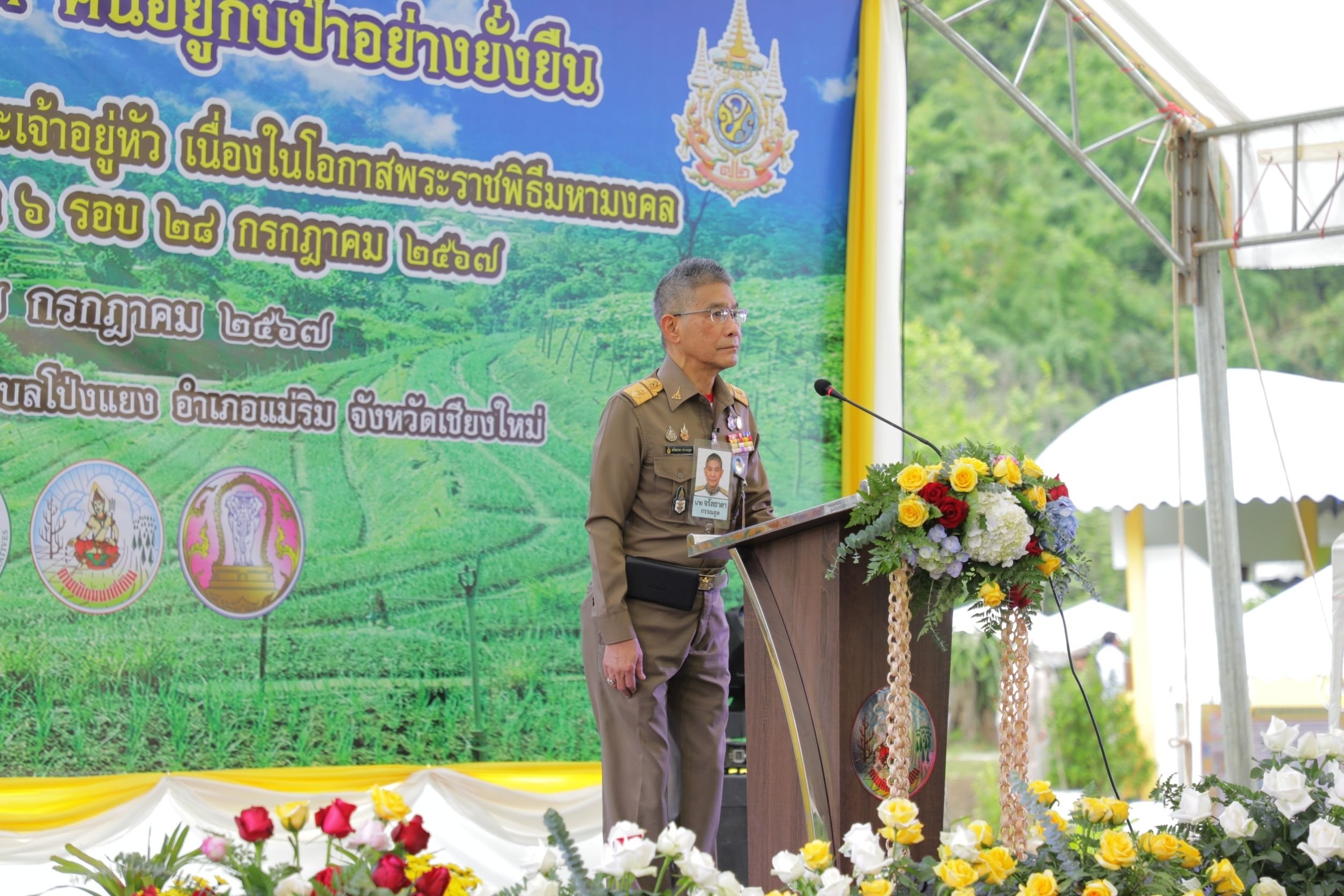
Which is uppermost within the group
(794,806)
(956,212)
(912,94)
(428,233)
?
(912,94)

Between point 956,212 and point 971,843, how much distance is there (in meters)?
17.2

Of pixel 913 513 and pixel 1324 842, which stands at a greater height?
pixel 913 513

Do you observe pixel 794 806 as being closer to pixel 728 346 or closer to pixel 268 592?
pixel 728 346

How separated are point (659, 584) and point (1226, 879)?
152cm

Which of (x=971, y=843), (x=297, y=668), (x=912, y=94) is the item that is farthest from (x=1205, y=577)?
(x=971, y=843)

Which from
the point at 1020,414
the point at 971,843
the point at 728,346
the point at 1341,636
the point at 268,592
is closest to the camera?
the point at 971,843

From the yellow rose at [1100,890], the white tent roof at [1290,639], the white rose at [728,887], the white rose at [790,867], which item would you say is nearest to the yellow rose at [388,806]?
the white rose at [728,887]

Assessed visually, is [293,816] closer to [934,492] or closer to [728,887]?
[728,887]

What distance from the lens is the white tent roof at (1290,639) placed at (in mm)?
6574

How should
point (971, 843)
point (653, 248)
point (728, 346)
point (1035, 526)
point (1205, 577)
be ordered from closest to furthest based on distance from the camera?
point (971, 843) → point (1035, 526) → point (728, 346) → point (653, 248) → point (1205, 577)

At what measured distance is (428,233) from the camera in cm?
446

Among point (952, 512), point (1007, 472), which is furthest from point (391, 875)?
point (1007, 472)

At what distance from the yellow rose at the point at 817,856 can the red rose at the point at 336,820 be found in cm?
54

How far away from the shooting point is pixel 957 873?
1.57 metres
